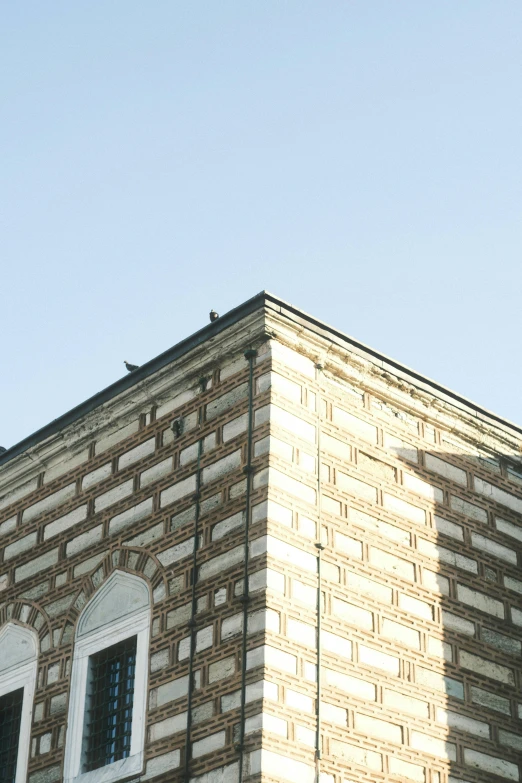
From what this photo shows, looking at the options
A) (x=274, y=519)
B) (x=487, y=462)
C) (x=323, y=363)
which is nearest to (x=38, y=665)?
(x=274, y=519)

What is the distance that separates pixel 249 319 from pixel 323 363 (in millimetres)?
895

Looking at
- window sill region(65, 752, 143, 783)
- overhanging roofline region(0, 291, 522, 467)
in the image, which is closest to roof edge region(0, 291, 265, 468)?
Result: overhanging roofline region(0, 291, 522, 467)

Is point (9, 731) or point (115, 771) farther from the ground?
point (9, 731)

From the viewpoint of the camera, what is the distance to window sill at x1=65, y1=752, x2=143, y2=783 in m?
12.6

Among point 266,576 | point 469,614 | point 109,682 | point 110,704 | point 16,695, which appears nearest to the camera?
point 266,576

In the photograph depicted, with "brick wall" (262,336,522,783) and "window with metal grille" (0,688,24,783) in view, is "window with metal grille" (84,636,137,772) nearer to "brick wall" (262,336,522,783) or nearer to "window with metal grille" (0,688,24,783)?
"window with metal grille" (0,688,24,783)

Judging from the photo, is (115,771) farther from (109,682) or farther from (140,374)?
(140,374)

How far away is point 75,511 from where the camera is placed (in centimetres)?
1480

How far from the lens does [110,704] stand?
44.1ft

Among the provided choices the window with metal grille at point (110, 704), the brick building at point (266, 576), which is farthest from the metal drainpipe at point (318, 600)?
the window with metal grille at point (110, 704)

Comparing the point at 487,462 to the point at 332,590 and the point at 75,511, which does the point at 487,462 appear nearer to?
the point at 332,590

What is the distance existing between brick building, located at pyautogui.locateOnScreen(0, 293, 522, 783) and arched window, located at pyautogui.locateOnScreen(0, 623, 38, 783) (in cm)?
3

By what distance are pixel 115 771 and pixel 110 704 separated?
0.84m

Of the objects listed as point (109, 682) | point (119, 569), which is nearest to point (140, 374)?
point (119, 569)
